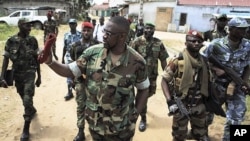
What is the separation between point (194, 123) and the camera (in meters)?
4.06

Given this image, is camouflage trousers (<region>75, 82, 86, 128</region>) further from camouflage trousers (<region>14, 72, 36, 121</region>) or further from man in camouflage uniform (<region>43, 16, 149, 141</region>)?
man in camouflage uniform (<region>43, 16, 149, 141</region>)

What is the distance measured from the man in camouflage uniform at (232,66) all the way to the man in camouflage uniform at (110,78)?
68.9 inches

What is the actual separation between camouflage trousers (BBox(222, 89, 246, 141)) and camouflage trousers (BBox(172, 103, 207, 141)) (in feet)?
1.81

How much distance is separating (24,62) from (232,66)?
3.12 metres

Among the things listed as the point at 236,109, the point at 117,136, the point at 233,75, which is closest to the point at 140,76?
the point at 117,136

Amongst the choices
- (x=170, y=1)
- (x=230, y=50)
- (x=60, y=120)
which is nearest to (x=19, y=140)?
(x=60, y=120)

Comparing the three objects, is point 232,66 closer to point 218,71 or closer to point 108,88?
point 218,71

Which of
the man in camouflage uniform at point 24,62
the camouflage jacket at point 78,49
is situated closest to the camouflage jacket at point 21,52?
the man in camouflage uniform at point 24,62

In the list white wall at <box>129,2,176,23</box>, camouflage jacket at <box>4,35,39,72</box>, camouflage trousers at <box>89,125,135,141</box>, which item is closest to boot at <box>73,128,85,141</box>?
camouflage jacket at <box>4,35,39,72</box>

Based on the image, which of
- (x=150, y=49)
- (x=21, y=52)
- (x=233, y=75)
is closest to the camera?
(x=233, y=75)

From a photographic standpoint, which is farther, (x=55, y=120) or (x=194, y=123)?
(x=55, y=120)

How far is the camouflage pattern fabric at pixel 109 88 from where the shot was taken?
280 cm

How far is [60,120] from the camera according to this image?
5.86 m

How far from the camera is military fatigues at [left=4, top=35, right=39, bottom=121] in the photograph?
188 inches
